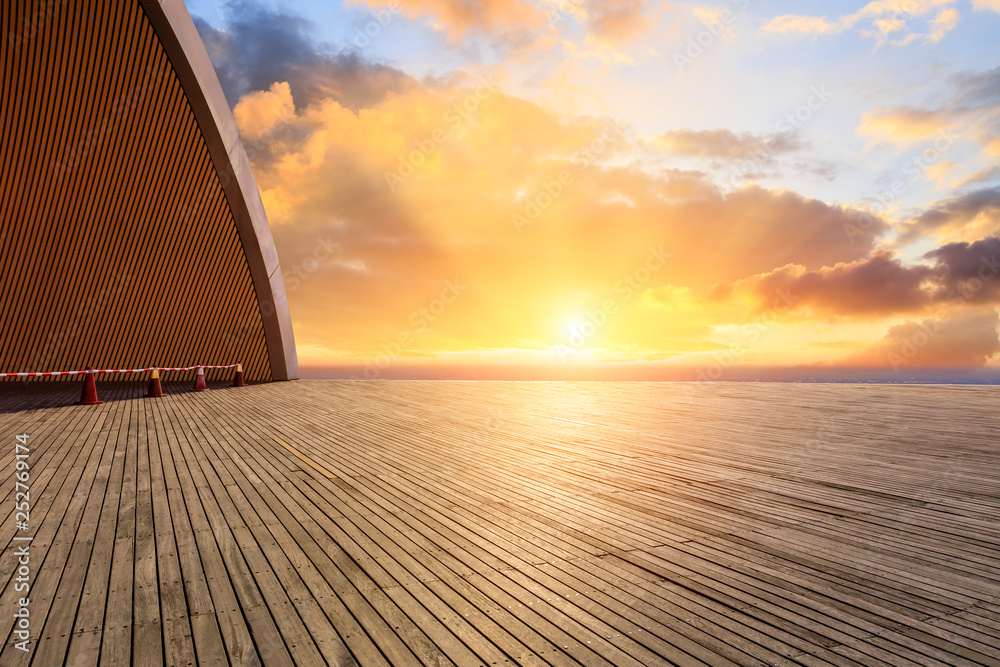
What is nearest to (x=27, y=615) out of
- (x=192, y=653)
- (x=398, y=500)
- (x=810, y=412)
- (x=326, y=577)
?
(x=192, y=653)

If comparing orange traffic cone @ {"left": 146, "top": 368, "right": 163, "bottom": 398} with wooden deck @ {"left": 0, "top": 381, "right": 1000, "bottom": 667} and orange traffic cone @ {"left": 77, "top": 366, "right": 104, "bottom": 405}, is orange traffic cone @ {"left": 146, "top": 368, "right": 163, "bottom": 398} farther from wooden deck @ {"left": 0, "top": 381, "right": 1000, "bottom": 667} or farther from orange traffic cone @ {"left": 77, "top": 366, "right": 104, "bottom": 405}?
wooden deck @ {"left": 0, "top": 381, "right": 1000, "bottom": 667}

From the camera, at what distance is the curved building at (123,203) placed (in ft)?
45.2

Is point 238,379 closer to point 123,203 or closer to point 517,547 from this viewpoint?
point 123,203

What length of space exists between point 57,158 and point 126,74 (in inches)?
118

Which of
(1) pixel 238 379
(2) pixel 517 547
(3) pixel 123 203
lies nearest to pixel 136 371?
(1) pixel 238 379

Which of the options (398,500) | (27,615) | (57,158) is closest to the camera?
(27,615)

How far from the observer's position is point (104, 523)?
4.44 meters

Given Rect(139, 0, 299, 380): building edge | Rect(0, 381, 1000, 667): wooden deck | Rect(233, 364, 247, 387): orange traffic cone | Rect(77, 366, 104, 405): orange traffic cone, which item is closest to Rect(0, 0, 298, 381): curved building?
Rect(139, 0, 299, 380): building edge

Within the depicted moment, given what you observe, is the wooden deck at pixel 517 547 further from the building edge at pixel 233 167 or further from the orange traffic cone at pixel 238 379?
the building edge at pixel 233 167

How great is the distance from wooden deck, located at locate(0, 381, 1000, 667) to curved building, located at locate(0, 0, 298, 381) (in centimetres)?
996

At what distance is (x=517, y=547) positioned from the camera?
3773 millimetres

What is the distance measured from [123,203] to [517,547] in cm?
1688

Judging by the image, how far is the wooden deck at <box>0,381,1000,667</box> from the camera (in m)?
2.63

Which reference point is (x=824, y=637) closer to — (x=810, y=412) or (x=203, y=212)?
(x=810, y=412)
